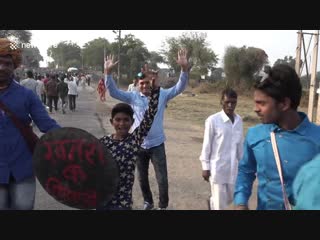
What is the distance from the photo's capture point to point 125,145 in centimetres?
282

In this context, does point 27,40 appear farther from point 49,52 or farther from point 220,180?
point 49,52

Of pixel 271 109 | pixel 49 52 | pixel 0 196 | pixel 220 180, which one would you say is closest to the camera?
pixel 271 109

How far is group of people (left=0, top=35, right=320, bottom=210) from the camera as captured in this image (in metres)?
2.11

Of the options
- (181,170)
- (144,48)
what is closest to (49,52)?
(144,48)

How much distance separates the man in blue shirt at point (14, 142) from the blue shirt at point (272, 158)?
1.38 metres

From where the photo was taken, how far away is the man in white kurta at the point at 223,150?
405 centimetres

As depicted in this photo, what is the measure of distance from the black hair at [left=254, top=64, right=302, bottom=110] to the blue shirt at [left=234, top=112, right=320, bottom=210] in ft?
0.56

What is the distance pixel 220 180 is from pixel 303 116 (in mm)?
1951

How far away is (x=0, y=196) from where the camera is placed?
8.84ft

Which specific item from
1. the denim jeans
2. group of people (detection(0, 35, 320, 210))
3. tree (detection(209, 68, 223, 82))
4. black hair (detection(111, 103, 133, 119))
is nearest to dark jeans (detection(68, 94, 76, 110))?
group of people (detection(0, 35, 320, 210))

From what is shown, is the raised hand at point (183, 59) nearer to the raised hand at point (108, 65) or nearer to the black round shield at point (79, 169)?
the raised hand at point (108, 65)

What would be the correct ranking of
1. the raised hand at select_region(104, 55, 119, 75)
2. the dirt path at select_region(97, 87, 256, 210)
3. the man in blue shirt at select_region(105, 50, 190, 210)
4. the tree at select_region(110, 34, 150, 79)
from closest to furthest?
the raised hand at select_region(104, 55, 119, 75) < the man in blue shirt at select_region(105, 50, 190, 210) < the dirt path at select_region(97, 87, 256, 210) < the tree at select_region(110, 34, 150, 79)

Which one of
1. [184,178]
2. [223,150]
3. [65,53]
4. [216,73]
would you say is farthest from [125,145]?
[65,53]

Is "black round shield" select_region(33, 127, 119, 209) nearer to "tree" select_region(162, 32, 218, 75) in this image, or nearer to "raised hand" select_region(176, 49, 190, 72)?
"raised hand" select_region(176, 49, 190, 72)
